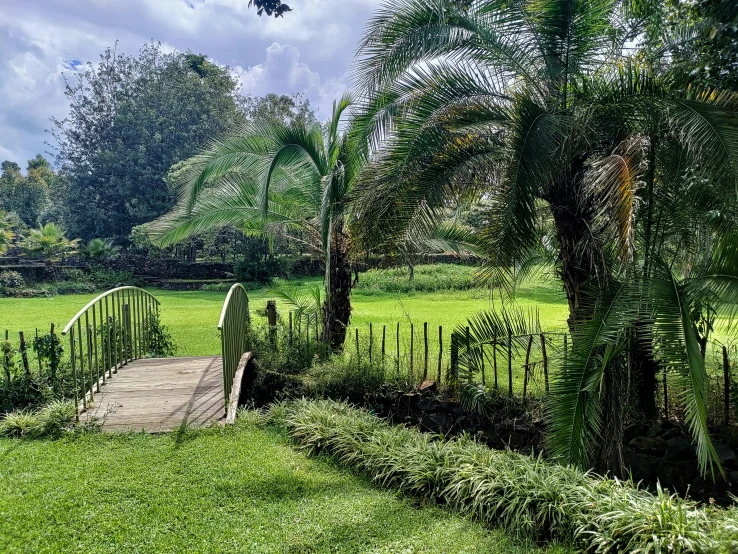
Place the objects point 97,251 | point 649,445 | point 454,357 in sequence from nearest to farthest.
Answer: point 649,445 < point 454,357 < point 97,251

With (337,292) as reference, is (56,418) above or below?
below

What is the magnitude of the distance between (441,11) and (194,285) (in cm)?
2125

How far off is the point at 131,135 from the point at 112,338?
27.4 meters

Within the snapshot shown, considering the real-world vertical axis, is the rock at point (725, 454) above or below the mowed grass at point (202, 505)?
below

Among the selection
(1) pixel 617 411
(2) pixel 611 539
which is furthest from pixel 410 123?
(2) pixel 611 539

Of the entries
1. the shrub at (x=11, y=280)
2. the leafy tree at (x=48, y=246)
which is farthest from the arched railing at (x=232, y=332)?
the leafy tree at (x=48, y=246)

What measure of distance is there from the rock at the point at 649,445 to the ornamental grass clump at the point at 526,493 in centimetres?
118

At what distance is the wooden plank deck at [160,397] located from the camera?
5289 mm

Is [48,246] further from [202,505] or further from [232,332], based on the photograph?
[202,505]

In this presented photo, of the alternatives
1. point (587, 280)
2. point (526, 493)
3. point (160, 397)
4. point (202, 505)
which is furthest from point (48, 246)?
point (526, 493)

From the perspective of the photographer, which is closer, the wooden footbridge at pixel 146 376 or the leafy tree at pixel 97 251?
the wooden footbridge at pixel 146 376

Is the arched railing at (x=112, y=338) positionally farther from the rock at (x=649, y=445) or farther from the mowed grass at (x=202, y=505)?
the rock at (x=649, y=445)

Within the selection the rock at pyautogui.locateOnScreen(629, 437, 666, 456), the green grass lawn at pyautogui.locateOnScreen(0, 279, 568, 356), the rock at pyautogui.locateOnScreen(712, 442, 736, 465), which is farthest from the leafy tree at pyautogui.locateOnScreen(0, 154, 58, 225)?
the rock at pyautogui.locateOnScreen(712, 442, 736, 465)

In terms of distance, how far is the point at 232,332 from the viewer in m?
6.31
